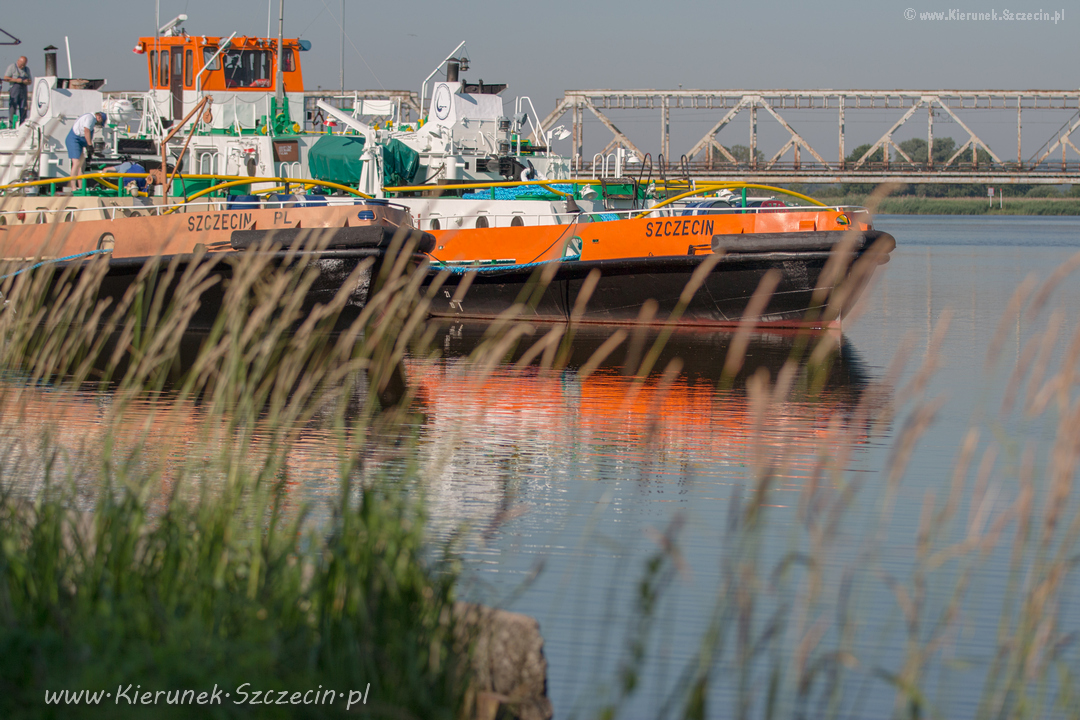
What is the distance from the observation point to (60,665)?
6.59 ft

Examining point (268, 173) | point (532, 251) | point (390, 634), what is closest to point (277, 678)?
point (390, 634)

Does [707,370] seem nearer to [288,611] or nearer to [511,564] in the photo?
[511,564]

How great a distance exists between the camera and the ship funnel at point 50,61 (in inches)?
771

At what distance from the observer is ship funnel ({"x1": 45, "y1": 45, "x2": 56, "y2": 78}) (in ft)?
64.3

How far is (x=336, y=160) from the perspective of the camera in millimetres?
16516

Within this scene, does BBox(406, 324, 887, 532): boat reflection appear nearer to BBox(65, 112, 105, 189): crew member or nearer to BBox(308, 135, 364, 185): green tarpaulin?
BBox(308, 135, 364, 185): green tarpaulin

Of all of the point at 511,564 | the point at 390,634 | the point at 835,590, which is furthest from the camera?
the point at 511,564

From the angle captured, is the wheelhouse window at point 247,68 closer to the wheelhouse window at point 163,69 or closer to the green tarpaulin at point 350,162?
the wheelhouse window at point 163,69

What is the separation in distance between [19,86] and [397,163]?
705 centimetres

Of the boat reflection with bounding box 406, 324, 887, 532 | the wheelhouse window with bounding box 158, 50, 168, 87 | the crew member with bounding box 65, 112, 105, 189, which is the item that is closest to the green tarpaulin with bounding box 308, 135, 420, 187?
the crew member with bounding box 65, 112, 105, 189

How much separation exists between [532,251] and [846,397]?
6.47 m
